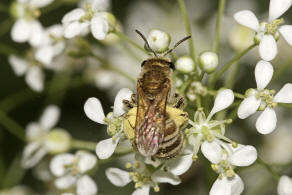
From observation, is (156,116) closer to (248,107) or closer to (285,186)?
(248,107)

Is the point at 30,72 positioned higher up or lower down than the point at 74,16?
lower down

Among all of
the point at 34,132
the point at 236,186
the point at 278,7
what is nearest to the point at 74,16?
the point at 34,132

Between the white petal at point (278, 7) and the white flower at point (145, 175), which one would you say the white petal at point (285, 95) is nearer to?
the white petal at point (278, 7)

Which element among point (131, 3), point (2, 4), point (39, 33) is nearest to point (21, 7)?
point (39, 33)

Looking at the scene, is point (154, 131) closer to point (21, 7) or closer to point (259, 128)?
point (259, 128)

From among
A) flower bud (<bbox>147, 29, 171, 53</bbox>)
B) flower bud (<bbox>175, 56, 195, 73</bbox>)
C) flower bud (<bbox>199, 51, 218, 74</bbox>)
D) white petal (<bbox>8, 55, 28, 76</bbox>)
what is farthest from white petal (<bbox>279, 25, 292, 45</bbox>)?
white petal (<bbox>8, 55, 28, 76</bbox>)

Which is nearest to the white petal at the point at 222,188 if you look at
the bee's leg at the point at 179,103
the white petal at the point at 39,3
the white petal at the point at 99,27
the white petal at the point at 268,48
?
the bee's leg at the point at 179,103

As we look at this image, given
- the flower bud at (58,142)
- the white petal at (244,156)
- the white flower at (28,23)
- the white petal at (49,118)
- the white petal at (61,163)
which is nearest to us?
the white petal at (244,156)
